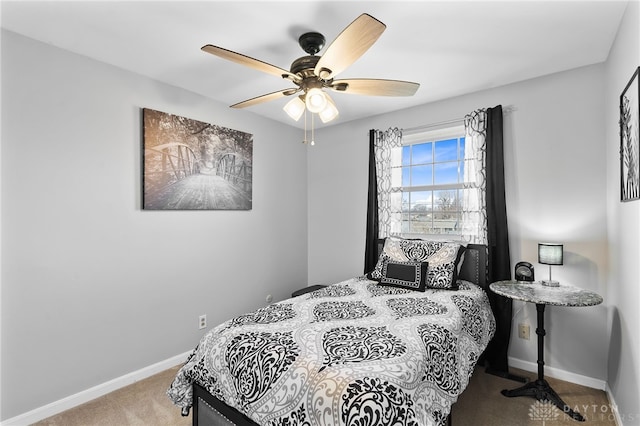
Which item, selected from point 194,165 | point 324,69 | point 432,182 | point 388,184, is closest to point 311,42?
point 324,69

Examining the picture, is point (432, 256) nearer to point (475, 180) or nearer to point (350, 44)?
point (475, 180)

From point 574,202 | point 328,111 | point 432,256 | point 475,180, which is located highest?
point 328,111

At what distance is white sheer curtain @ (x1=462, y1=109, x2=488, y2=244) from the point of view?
2949 millimetres

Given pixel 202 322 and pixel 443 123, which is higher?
pixel 443 123

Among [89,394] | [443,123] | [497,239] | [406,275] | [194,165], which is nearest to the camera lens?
[89,394]

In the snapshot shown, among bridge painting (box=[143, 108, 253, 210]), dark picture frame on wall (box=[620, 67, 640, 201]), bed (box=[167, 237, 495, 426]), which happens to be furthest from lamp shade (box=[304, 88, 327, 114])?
dark picture frame on wall (box=[620, 67, 640, 201])

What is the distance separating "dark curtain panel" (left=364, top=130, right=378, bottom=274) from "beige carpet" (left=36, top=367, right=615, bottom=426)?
148cm

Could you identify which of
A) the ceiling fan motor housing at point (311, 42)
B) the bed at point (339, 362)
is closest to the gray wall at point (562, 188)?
the bed at point (339, 362)

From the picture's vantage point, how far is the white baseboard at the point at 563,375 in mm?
2473

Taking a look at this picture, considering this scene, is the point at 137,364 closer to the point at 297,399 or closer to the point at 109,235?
the point at 109,235

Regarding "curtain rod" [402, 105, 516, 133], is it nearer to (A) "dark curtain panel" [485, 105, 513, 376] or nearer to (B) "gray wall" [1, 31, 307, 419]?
(A) "dark curtain panel" [485, 105, 513, 376]

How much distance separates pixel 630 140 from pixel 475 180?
130 cm

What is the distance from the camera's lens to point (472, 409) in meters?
2.22

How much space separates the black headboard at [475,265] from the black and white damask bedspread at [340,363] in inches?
26.6
